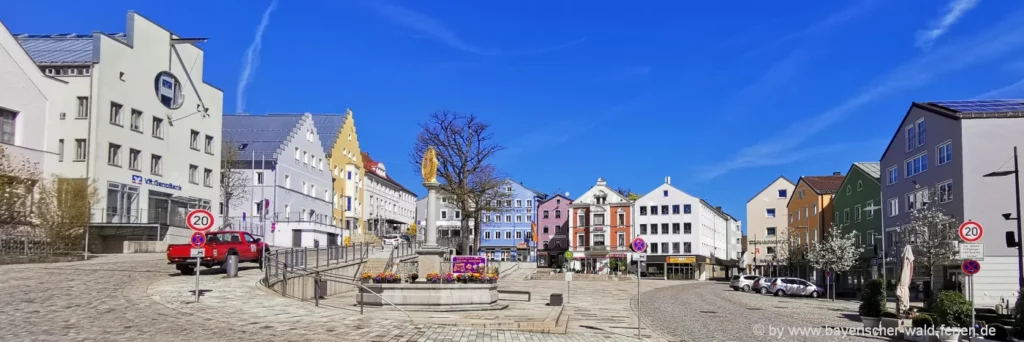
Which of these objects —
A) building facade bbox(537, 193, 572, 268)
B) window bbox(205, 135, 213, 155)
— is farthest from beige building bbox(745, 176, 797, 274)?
window bbox(205, 135, 213, 155)

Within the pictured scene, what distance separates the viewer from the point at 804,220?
86500mm

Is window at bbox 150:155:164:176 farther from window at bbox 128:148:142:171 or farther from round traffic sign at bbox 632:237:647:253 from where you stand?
round traffic sign at bbox 632:237:647:253

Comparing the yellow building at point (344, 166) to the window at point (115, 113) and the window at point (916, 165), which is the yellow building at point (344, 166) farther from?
the window at point (916, 165)

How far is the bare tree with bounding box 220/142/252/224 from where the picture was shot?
6812 cm

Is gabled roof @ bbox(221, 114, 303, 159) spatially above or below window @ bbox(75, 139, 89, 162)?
above

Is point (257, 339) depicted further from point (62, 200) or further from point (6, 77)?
point (6, 77)

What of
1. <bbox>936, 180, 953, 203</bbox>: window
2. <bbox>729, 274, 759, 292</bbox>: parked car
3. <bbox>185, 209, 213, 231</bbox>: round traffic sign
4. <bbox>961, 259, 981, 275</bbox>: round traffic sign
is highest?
<bbox>936, 180, 953, 203</bbox>: window

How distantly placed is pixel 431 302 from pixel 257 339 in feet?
30.7

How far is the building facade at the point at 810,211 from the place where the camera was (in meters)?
79.1

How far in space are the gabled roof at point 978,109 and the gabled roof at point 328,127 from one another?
5585 centimetres

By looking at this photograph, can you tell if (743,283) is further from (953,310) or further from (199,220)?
(199,220)

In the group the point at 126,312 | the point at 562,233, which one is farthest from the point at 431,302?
the point at 562,233

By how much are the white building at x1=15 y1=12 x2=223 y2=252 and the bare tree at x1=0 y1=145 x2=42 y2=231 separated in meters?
8.37

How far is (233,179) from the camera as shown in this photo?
2744 inches
